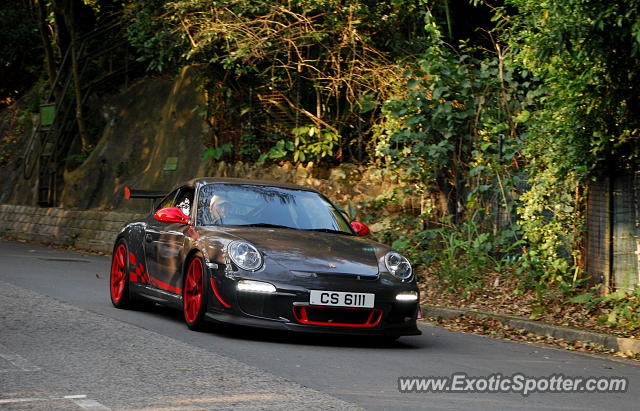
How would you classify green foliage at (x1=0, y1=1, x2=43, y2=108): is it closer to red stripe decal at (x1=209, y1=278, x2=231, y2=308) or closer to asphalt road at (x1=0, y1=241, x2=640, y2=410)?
asphalt road at (x1=0, y1=241, x2=640, y2=410)

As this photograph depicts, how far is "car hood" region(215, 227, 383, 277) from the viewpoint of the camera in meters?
9.00

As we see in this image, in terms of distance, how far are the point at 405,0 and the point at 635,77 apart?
8.24m

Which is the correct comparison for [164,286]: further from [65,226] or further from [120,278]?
[65,226]

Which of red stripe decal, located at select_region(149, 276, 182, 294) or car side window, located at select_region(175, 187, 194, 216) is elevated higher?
car side window, located at select_region(175, 187, 194, 216)

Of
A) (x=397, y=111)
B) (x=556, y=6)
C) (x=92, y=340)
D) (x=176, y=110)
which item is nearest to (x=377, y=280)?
(x=92, y=340)

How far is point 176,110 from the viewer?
89.3 ft

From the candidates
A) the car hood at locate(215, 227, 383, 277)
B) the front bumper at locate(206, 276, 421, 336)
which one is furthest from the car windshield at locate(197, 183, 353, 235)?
the front bumper at locate(206, 276, 421, 336)

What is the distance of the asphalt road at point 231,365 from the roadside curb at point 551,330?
0.57m

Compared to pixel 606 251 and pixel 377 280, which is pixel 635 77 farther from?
pixel 377 280

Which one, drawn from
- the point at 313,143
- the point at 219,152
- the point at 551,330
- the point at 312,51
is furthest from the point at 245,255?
the point at 219,152

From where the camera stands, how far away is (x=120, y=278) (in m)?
11.5

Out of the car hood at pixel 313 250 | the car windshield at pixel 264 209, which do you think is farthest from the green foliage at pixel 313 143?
the car hood at pixel 313 250

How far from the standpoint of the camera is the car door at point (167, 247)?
10012 mm

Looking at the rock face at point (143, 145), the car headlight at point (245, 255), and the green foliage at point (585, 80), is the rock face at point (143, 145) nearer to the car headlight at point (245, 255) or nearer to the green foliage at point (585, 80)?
the green foliage at point (585, 80)
